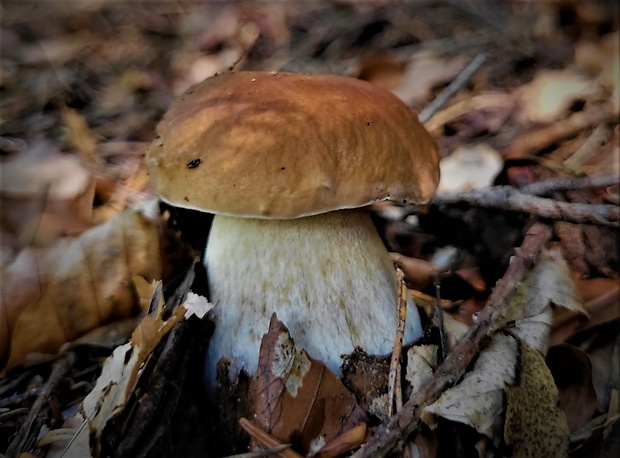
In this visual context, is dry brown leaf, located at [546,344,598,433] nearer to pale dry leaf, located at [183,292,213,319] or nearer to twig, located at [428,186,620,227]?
twig, located at [428,186,620,227]

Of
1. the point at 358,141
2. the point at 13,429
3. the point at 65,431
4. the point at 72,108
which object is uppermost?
the point at 358,141

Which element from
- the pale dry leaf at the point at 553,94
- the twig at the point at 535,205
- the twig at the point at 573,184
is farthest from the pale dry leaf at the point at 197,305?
the pale dry leaf at the point at 553,94

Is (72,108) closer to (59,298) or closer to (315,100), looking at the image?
(59,298)

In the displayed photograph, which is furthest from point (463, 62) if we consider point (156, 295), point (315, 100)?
point (156, 295)

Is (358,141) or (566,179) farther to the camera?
(566,179)

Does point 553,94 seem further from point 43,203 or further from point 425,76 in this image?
point 43,203

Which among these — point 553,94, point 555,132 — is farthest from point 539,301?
point 553,94
